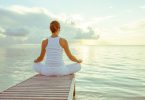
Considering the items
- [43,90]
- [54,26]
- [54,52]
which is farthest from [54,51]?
[43,90]

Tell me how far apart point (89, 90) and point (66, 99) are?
11.1 m

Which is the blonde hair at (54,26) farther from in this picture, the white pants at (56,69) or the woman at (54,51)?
the white pants at (56,69)

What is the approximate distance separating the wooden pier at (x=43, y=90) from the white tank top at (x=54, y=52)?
1.87 feet

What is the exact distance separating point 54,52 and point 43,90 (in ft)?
8.42

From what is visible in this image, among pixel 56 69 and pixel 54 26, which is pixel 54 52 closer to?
pixel 56 69

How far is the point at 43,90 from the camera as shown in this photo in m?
8.12

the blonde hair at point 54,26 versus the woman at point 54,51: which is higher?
the blonde hair at point 54,26

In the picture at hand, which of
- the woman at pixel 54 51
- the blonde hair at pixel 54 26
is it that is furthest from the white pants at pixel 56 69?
the blonde hair at pixel 54 26

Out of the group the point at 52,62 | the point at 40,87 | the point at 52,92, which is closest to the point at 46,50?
the point at 52,62

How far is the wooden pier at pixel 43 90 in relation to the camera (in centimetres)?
727

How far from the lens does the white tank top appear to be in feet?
34.1

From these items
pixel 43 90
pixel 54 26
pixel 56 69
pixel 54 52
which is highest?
pixel 54 26

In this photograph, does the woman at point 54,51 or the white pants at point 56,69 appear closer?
the woman at point 54,51

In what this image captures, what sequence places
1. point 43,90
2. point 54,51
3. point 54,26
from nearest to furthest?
point 43,90
point 54,26
point 54,51
